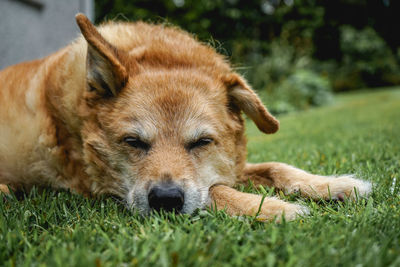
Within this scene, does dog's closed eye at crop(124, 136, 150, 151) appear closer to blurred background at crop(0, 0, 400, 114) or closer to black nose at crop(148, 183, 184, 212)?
black nose at crop(148, 183, 184, 212)

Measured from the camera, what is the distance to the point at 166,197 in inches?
83.3

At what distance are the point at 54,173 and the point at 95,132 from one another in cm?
53

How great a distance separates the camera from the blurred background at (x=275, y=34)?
19.0 feet

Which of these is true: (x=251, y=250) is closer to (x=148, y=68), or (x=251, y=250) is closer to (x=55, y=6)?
(x=148, y=68)

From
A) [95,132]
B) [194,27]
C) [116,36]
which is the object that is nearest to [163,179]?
[95,132]

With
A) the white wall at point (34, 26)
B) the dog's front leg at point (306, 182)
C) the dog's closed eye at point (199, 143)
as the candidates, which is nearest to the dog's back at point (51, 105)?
the dog's closed eye at point (199, 143)

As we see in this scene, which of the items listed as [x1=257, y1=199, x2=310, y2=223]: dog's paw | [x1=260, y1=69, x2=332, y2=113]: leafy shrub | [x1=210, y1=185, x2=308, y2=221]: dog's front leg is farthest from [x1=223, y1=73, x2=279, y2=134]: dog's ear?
[x1=260, y1=69, x2=332, y2=113]: leafy shrub

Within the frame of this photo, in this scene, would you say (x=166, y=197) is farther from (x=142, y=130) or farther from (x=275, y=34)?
(x=275, y=34)

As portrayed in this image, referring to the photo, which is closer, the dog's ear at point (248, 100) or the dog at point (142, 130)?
the dog at point (142, 130)

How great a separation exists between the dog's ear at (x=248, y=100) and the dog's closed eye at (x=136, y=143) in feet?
2.86

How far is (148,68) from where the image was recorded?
107 inches

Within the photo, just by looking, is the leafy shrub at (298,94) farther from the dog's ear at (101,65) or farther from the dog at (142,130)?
the dog's ear at (101,65)

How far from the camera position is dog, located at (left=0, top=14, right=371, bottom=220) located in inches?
91.6

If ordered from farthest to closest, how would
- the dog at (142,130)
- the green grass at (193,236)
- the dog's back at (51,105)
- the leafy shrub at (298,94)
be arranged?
the leafy shrub at (298,94) → the dog's back at (51,105) → the dog at (142,130) → the green grass at (193,236)
